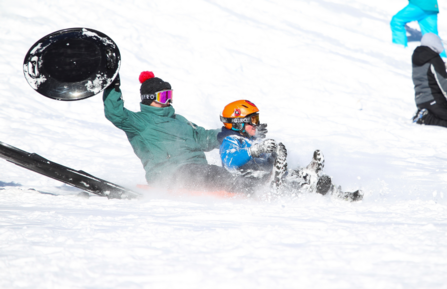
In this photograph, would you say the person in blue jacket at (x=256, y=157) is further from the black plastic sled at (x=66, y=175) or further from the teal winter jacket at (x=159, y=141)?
the black plastic sled at (x=66, y=175)

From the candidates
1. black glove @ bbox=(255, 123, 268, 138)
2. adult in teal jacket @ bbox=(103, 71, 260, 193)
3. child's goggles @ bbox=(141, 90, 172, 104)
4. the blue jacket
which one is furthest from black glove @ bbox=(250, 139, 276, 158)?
child's goggles @ bbox=(141, 90, 172, 104)

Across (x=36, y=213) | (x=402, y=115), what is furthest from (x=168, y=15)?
(x=36, y=213)

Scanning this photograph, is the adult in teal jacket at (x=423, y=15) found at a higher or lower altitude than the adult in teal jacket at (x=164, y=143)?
higher

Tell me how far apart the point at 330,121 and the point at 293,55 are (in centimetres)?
316

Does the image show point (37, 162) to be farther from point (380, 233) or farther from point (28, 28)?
point (28, 28)

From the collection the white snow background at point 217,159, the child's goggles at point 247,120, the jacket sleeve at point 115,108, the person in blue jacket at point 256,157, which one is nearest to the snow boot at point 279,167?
the person in blue jacket at point 256,157

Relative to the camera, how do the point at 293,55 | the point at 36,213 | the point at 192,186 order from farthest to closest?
the point at 293,55 → the point at 192,186 → the point at 36,213

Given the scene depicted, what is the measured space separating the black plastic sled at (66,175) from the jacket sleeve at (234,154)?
3.09 ft

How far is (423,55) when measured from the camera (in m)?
8.49

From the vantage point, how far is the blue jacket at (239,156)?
440 centimetres

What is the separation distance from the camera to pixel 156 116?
4609mm

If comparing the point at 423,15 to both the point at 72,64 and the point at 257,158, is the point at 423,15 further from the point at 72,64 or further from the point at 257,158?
the point at 72,64

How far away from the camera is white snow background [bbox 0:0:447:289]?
2.23 metres

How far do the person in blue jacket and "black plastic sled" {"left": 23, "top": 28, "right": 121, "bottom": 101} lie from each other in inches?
52.1
